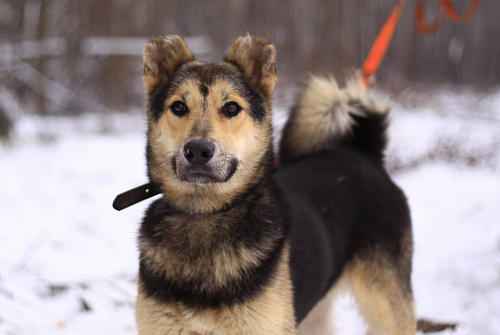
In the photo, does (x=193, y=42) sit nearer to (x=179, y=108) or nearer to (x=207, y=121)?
(x=179, y=108)

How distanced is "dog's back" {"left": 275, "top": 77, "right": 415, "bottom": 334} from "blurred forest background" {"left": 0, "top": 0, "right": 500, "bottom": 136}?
4.94 meters

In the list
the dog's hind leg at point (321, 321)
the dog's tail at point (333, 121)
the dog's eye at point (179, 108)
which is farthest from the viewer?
the dog's hind leg at point (321, 321)

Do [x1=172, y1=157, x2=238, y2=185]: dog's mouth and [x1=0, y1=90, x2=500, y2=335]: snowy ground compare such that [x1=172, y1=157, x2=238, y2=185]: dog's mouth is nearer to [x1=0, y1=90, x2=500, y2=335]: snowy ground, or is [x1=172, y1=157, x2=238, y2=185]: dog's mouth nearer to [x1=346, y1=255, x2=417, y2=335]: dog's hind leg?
[x1=0, y1=90, x2=500, y2=335]: snowy ground

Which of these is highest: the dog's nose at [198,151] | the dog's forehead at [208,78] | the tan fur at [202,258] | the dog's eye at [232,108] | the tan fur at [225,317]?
the dog's forehead at [208,78]

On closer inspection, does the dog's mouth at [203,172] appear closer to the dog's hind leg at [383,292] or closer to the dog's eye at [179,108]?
the dog's eye at [179,108]

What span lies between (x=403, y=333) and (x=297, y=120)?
5.27 feet

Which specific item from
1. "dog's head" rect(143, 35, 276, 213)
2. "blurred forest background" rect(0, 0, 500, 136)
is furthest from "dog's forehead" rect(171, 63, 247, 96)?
"blurred forest background" rect(0, 0, 500, 136)

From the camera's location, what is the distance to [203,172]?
2.29 m

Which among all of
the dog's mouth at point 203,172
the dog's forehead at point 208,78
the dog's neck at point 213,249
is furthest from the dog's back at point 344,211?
the dog's forehead at point 208,78

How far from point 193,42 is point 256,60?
44.1 ft

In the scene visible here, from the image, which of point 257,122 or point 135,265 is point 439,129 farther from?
point 257,122

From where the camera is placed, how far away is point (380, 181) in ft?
10.8

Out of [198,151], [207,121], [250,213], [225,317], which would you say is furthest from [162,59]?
[225,317]

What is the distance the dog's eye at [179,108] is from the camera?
256 centimetres
